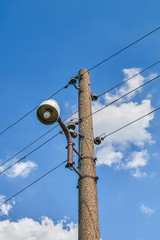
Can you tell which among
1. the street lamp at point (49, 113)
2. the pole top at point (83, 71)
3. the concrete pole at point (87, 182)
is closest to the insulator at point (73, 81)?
the pole top at point (83, 71)

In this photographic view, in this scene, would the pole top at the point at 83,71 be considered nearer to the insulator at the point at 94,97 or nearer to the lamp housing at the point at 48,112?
the insulator at the point at 94,97

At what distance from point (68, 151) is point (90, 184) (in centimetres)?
73

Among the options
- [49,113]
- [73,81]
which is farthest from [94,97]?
[49,113]

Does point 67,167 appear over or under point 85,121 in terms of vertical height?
under

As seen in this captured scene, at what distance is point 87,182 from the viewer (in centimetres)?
409

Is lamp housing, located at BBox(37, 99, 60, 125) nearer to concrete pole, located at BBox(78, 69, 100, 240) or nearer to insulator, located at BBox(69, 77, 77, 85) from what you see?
concrete pole, located at BBox(78, 69, 100, 240)

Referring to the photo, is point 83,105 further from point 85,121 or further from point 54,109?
point 54,109

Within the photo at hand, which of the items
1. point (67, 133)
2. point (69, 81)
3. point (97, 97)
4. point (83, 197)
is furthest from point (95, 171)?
point (69, 81)

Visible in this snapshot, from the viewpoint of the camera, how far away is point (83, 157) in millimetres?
4527

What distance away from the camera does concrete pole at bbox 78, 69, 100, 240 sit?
3581mm

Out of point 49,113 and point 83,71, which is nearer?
point 49,113

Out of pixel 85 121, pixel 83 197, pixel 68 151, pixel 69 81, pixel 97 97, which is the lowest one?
pixel 83 197

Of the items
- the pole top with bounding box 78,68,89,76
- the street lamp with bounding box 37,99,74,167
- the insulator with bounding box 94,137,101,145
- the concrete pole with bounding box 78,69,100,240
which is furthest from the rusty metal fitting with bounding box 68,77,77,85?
the street lamp with bounding box 37,99,74,167

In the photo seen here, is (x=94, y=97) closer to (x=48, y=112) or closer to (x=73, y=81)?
(x=73, y=81)
